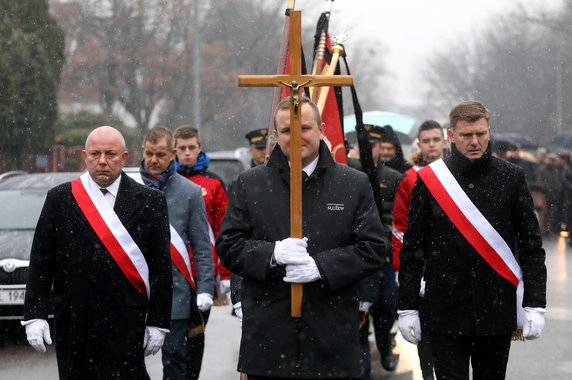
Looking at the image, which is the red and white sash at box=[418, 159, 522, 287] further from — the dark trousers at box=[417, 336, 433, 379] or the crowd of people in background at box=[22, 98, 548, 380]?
the dark trousers at box=[417, 336, 433, 379]

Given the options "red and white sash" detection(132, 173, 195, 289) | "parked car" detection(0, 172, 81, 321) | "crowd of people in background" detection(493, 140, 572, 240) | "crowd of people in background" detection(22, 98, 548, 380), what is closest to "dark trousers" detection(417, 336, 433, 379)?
"crowd of people in background" detection(22, 98, 548, 380)

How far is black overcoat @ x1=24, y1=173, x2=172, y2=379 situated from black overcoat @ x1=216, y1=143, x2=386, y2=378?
2.38 ft

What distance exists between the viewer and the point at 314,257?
5102 mm

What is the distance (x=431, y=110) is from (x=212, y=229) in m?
96.0

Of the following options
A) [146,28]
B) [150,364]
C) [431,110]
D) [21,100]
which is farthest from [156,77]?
[431,110]

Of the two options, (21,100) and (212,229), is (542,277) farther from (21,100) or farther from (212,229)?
(21,100)

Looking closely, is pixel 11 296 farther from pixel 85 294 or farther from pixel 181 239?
pixel 85 294

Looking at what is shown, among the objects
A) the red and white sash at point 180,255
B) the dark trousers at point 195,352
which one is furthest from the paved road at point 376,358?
the red and white sash at point 180,255

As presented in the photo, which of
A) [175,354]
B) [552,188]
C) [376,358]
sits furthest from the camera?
[552,188]

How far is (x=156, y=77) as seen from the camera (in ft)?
119

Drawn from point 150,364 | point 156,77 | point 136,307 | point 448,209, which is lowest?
point 150,364

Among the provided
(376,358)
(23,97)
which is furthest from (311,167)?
(23,97)

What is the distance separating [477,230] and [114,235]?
5.71 ft

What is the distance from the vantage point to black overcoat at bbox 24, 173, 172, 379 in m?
5.75
